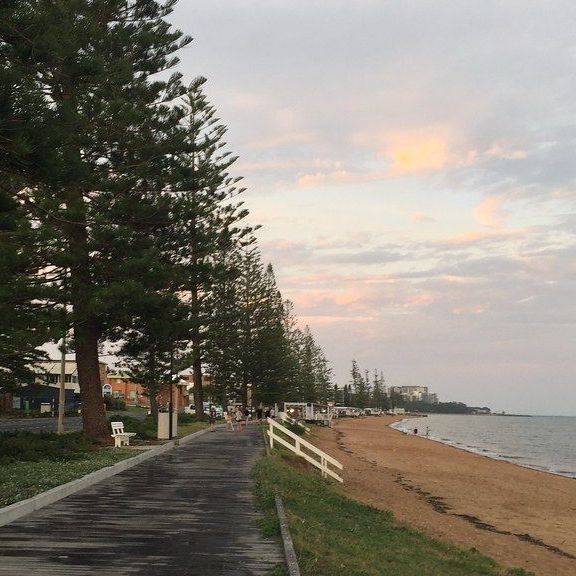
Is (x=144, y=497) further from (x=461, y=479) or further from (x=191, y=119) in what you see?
(x=191, y=119)

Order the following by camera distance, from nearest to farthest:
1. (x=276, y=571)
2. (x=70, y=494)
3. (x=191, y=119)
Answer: (x=276, y=571)
(x=70, y=494)
(x=191, y=119)

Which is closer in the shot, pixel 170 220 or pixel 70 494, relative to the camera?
pixel 70 494

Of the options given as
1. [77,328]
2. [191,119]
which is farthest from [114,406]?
[77,328]

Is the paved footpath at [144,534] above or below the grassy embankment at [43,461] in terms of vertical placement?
below

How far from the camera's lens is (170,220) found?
2280 cm

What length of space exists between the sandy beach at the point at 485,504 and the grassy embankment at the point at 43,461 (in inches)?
242

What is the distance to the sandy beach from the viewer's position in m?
14.8

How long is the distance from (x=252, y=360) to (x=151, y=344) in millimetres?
32236

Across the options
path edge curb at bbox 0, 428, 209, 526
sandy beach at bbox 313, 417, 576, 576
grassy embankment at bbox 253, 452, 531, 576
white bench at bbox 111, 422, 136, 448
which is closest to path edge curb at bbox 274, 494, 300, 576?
grassy embankment at bbox 253, 452, 531, 576

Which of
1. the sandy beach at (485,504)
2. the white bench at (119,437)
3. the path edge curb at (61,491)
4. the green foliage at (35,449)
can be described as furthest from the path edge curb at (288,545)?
the white bench at (119,437)

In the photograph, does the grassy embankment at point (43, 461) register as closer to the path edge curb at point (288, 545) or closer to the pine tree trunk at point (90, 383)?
the pine tree trunk at point (90, 383)

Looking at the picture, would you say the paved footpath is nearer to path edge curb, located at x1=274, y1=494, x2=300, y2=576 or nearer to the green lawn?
path edge curb, located at x1=274, y1=494, x2=300, y2=576

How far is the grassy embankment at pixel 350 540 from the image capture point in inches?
304

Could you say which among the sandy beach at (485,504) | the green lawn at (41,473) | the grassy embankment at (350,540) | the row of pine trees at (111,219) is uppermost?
the row of pine trees at (111,219)
